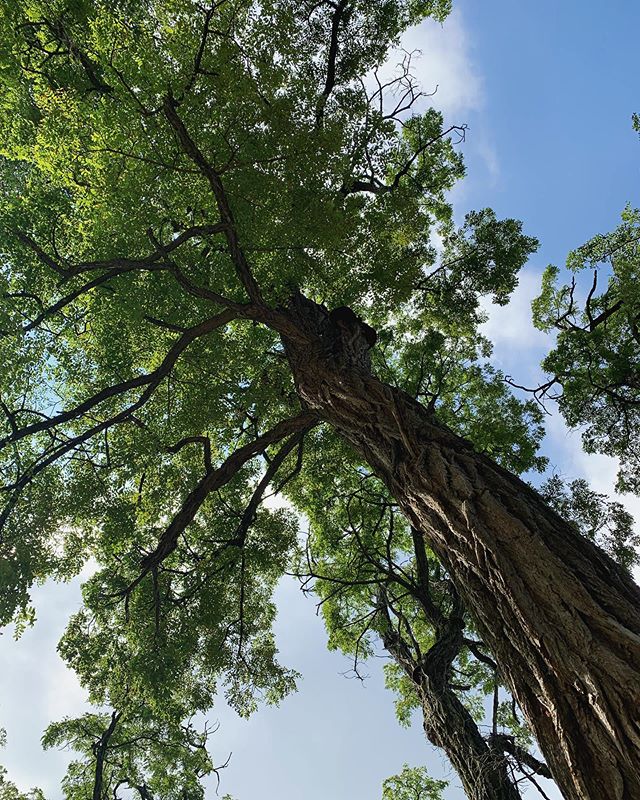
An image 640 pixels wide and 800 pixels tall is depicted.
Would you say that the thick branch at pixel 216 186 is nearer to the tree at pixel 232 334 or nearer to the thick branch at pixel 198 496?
the tree at pixel 232 334

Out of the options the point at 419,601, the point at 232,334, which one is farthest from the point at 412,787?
the point at 232,334

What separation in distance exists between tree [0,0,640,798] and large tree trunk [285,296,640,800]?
0.04 feet

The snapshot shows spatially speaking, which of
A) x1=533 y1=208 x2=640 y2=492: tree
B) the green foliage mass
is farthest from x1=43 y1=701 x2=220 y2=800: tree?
x1=533 y1=208 x2=640 y2=492: tree

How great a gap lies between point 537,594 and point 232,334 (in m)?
6.03

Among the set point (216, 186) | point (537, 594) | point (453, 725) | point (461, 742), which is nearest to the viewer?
point (537, 594)

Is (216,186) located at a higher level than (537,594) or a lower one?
higher

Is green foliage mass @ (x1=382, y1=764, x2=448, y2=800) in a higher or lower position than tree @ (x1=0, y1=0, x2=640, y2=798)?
lower

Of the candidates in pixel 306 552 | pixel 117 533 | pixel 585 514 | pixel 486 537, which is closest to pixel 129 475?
pixel 117 533

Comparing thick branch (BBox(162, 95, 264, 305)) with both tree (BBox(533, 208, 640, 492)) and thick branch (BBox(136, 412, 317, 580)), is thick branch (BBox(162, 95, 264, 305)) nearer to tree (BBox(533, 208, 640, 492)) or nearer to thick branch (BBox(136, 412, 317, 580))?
thick branch (BBox(136, 412, 317, 580))

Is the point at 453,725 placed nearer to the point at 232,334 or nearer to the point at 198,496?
the point at 198,496

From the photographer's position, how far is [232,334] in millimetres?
7762

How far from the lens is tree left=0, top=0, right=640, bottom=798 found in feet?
8.83

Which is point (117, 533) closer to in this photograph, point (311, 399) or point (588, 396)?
point (311, 399)

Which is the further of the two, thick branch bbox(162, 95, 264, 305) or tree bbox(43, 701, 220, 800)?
tree bbox(43, 701, 220, 800)
